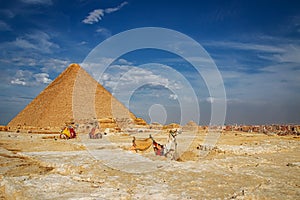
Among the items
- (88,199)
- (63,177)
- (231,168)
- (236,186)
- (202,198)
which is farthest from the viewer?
(231,168)

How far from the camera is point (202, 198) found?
4117 mm

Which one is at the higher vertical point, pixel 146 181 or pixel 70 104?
pixel 70 104

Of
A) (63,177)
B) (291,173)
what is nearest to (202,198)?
(63,177)

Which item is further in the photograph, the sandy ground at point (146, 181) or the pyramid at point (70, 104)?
the pyramid at point (70, 104)

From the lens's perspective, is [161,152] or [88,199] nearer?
[88,199]

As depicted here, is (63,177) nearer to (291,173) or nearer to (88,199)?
(88,199)

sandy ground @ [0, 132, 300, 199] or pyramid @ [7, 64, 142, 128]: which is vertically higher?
pyramid @ [7, 64, 142, 128]

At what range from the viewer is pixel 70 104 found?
48.7 meters

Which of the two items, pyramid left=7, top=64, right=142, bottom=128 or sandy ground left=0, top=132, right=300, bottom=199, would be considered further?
pyramid left=7, top=64, right=142, bottom=128

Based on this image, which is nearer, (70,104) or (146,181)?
(146,181)

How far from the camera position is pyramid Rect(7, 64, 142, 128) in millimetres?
45853

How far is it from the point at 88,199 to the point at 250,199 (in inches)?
101

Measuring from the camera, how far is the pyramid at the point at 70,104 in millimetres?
45853

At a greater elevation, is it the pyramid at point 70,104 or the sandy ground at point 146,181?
the pyramid at point 70,104
